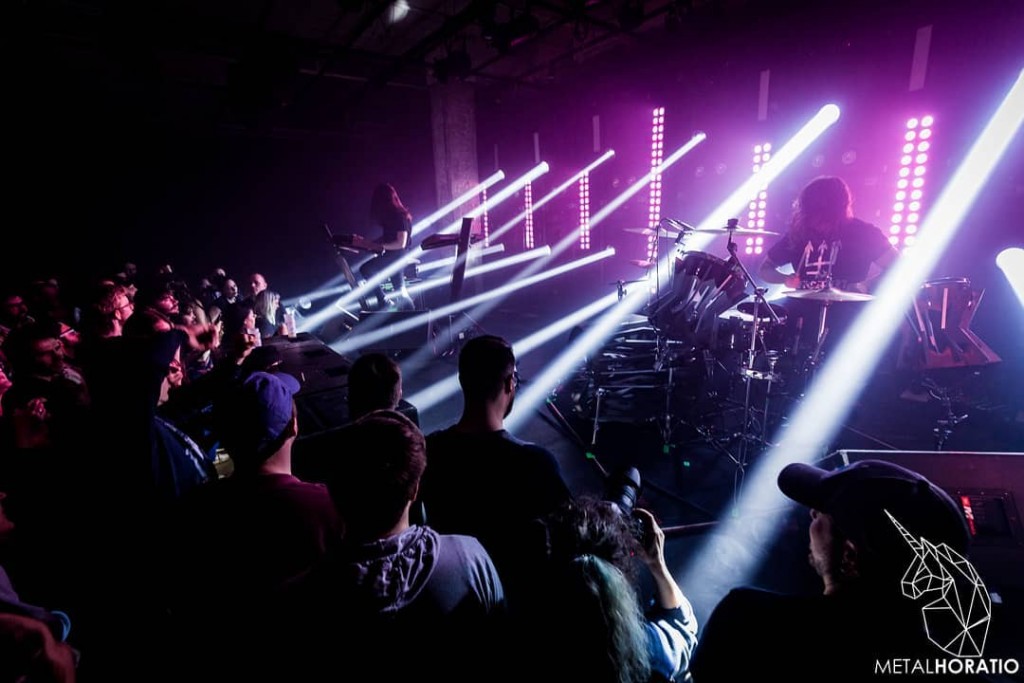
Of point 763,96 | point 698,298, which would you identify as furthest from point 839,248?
point 763,96

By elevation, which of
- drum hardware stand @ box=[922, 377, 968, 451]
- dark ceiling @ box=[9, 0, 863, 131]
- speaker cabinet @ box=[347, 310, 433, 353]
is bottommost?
drum hardware stand @ box=[922, 377, 968, 451]

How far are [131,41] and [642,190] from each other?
26.8 ft

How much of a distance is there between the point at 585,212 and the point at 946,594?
9.40 m

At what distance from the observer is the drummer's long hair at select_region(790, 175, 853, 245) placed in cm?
421

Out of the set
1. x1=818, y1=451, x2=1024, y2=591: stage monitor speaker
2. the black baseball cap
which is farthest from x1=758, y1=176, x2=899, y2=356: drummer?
the black baseball cap

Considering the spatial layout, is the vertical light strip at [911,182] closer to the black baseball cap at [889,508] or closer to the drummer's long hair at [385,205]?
the black baseball cap at [889,508]

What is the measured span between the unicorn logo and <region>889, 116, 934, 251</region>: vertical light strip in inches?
209

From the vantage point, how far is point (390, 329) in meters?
6.17

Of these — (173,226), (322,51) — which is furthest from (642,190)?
(173,226)

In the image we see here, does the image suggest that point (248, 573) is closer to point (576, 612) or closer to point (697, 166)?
point (576, 612)

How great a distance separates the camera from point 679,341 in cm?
458

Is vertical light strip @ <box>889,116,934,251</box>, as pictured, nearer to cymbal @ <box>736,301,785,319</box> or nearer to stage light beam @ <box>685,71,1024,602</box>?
stage light beam @ <box>685,71,1024,602</box>

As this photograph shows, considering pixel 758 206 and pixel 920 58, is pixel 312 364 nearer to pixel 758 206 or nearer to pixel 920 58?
pixel 758 206

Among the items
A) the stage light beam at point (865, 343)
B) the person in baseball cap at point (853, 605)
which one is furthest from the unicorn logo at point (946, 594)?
the stage light beam at point (865, 343)
